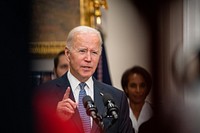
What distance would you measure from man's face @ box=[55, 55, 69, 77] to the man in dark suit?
2 centimetres

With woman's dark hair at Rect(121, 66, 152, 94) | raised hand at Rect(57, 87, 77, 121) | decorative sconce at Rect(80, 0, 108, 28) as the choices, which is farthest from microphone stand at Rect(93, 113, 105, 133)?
decorative sconce at Rect(80, 0, 108, 28)

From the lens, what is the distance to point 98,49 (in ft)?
5.35

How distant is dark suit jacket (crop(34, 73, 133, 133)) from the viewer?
162 centimetres

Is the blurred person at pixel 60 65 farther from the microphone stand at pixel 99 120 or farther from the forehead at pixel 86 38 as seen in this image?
the microphone stand at pixel 99 120

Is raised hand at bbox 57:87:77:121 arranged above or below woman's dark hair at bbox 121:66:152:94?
below

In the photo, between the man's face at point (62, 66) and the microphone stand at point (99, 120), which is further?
the man's face at point (62, 66)

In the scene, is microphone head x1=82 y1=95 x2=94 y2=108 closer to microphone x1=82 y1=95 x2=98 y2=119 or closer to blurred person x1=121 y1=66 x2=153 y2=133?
microphone x1=82 y1=95 x2=98 y2=119

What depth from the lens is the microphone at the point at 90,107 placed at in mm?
1500

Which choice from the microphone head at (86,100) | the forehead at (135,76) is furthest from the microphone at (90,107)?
the forehead at (135,76)

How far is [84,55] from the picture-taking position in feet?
5.28

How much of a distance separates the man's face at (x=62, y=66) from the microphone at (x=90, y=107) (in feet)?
0.47

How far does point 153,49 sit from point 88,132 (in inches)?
14.9

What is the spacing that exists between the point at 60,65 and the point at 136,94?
0.30m

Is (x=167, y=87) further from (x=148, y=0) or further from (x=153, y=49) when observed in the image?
(x=148, y=0)
